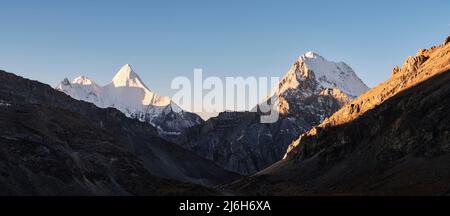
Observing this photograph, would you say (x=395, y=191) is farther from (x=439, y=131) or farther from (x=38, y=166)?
(x=38, y=166)

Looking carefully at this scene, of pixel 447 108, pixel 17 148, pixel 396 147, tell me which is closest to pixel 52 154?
pixel 17 148

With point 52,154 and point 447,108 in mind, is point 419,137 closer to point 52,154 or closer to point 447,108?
→ point 447,108

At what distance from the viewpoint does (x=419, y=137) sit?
191 metres

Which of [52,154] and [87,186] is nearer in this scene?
[87,186]

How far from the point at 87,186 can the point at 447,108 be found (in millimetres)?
111423

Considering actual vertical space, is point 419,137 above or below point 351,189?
above

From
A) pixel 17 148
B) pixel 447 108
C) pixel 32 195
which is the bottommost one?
pixel 32 195

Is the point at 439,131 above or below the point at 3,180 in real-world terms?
above

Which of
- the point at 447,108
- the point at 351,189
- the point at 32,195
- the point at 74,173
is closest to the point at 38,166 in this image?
the point at 74,173

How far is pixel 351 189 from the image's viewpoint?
183 meters
